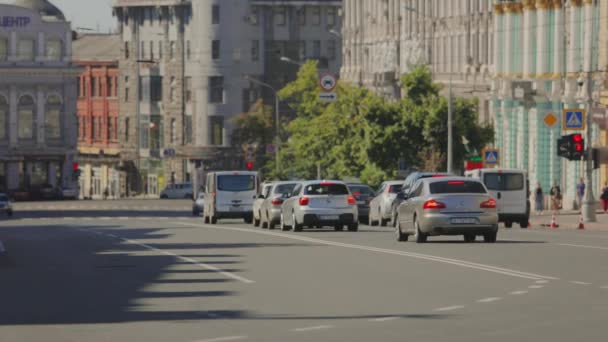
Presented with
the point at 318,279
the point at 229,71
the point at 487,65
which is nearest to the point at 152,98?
the point at 229,71

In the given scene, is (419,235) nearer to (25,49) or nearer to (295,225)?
(295,225)

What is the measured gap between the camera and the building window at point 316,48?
158 meters

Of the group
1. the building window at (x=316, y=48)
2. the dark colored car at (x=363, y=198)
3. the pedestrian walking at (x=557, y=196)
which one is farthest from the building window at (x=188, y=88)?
the dark colored car at (x=363, y=198)

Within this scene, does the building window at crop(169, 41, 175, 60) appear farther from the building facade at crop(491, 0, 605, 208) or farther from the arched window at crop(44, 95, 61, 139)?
the building facade at crop(491, 0, 605, 208)

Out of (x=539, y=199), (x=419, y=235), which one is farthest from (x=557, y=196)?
(x=419, y=235)

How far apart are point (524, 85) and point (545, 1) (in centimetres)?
381

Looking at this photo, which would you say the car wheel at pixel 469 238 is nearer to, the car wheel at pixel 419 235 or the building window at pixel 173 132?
the car wheel at pixel 419 235

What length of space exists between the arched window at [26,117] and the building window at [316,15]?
2603 cm

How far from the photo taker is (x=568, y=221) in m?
64.1

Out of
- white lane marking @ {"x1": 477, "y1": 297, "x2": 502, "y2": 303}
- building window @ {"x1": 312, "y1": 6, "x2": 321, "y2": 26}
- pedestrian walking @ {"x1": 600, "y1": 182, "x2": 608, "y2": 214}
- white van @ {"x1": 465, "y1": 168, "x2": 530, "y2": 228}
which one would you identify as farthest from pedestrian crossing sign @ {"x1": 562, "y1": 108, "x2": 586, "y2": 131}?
building window @ {"x1": 312, "y1": 6, "x2": 321, "y2": 26}

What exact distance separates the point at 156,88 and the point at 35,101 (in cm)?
1288

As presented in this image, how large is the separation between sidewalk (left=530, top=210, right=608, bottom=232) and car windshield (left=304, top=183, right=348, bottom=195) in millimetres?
9168

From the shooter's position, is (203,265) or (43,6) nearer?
(203,265)

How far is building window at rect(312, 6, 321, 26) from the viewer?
158 m
